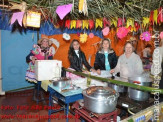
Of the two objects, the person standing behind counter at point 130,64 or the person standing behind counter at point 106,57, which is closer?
the person standing behind counter at point 130,64

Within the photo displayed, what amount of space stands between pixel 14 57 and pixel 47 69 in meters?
2.21

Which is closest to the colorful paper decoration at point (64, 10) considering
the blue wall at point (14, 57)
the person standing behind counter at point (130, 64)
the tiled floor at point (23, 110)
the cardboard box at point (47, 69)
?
the cardboard box at point (47, 69)

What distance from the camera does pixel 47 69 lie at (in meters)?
2.78

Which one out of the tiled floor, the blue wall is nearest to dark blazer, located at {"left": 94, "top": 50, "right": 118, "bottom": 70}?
the tiled floor

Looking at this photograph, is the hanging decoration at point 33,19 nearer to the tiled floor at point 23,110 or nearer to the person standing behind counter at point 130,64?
the person standing behind counter at point 130,64

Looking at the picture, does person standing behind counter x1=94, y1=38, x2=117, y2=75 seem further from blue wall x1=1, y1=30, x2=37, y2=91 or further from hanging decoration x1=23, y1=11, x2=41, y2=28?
blue wall x1=1, y1=30, x2=37, y2=91

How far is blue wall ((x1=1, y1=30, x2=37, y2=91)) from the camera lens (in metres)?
4.26

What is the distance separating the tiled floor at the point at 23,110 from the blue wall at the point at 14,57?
0.41 metres

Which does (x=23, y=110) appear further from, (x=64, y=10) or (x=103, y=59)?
(x=64, y=10)

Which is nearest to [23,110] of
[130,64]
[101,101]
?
[101,101]

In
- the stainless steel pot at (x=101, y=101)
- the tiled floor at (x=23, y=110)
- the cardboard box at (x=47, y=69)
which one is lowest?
the tiled floor at (x=23, y=110)

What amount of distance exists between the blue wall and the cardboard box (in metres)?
2.05

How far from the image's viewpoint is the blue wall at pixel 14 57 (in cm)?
426

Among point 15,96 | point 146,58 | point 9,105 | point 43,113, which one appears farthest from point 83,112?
point 146,58
